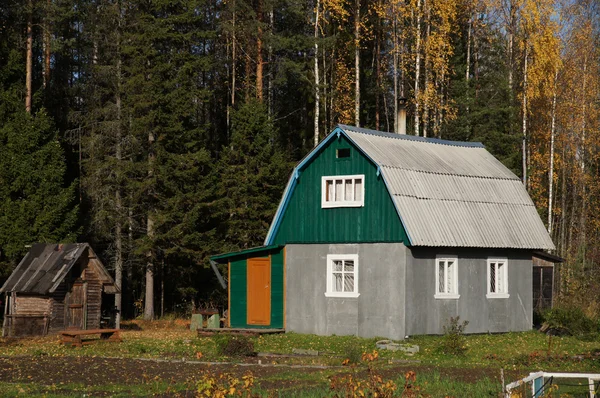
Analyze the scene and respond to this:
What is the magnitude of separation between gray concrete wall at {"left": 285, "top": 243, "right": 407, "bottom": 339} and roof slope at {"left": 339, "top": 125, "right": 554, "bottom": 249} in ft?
4.61

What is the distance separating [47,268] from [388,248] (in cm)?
1146

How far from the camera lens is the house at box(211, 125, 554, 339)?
96.2ft

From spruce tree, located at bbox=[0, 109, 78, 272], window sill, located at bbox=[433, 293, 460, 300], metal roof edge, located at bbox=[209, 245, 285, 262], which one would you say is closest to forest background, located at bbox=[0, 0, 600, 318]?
spruce tree, located at bbox=[0, 109, 78, 272]

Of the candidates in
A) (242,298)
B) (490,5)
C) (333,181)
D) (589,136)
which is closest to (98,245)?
(242,298)

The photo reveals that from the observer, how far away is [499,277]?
107 feet

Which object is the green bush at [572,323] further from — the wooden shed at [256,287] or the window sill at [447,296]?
the wooden shed at [256,287]

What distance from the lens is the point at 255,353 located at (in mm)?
25000

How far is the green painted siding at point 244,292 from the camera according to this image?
3181cm

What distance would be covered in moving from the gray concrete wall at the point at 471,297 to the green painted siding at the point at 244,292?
487 centimetres

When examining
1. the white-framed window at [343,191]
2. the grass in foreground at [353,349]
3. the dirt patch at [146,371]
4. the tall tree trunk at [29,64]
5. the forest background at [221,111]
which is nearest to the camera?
the dirt patch at [146,371]

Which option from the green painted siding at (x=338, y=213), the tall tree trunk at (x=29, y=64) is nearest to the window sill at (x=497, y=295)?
the green painted siding at (x=338, y=213)

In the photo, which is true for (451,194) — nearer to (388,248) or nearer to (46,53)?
(388,248)

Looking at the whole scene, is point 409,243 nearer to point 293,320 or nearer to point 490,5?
point 293,320

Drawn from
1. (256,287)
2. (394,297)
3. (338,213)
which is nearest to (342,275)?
(338,213)
